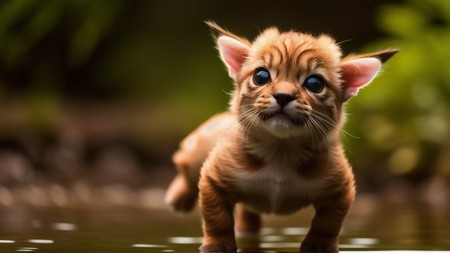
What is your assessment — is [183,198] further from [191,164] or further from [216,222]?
[216,222]

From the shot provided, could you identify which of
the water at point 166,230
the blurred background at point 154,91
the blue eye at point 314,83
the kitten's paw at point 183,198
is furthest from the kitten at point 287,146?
the blurred background at point 154,91

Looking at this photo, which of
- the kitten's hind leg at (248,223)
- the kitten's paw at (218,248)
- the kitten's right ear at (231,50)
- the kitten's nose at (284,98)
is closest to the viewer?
the kitten's nose at (284,98)

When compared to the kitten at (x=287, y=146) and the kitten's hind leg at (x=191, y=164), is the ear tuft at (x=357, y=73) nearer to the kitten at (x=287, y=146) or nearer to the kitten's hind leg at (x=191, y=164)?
the kitten at (x=287, y=146)

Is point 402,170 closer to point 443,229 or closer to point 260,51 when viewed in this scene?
A: point 443,229

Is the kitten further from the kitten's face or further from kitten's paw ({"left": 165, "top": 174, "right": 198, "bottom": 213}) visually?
kitten's paw ({"left": 165, "top": 174, "right": 198, "bottom": 213})

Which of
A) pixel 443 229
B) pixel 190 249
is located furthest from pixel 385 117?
pixel 190 249

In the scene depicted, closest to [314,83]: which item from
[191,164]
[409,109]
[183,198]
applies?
[191,164]
